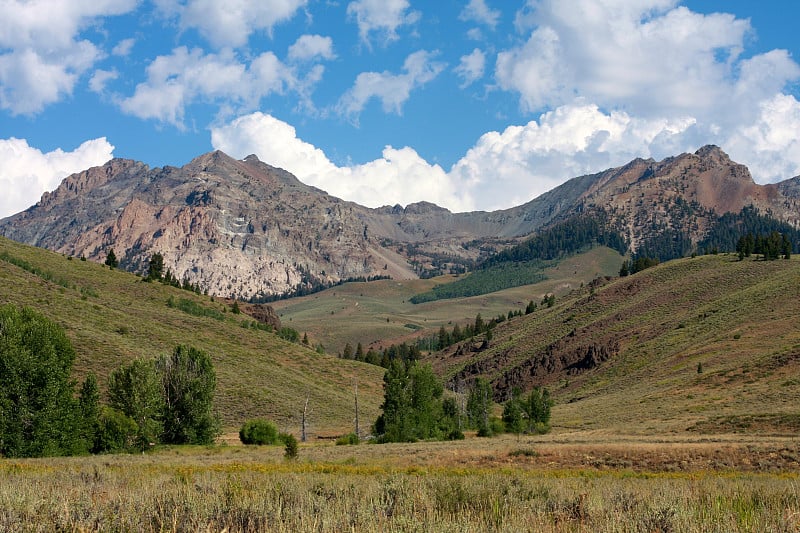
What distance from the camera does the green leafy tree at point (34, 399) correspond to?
138ft

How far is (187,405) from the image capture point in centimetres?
5612

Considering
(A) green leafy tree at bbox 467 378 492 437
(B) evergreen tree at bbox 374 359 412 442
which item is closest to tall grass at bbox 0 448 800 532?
(B) evergreen tree at bbox 374 359 412 442

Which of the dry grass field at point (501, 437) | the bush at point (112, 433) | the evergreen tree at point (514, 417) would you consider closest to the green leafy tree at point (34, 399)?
the bush at point (112, 433)

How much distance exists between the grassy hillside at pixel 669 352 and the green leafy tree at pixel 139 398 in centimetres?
4590

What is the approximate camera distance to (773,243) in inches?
6550

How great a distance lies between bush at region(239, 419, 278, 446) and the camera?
58.0 m

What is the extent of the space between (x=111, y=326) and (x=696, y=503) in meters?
87.0

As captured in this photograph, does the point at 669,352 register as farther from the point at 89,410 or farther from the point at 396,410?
the point at 89,410

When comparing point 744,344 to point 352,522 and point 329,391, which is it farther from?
point 352,522

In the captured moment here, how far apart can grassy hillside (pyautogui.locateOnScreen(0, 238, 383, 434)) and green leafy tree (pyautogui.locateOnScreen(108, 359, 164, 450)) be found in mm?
17532

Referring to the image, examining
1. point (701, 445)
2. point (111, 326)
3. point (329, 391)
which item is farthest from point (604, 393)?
point (111, 326)

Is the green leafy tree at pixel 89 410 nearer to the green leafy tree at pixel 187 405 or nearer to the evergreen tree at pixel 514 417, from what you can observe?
the green leafy tree at pixel 187 405

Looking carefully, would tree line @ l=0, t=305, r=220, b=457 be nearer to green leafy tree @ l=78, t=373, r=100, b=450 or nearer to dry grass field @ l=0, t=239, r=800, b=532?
green leafy tree @ l=78, t=373, r=100, b=450

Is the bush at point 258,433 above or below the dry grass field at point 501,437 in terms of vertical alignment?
below
